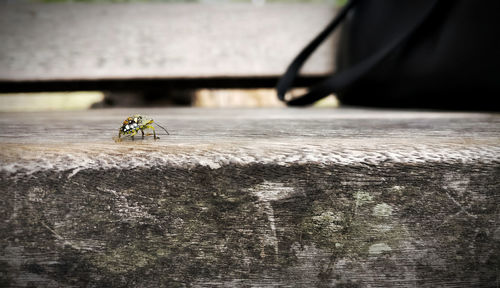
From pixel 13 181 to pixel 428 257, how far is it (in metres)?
0.48

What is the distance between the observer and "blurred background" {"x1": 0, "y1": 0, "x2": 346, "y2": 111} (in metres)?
1.14

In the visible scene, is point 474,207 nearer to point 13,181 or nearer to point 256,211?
point 256,211

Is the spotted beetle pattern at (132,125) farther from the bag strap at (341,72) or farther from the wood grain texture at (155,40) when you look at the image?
the wood grain texture at (155,40)

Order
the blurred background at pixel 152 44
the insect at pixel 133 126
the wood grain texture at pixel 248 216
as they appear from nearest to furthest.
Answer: the wood grain texture at pixel 248 216, the insect at pixel 133 126, the blurred background at pixel 152 44

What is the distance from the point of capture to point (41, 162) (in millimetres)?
323

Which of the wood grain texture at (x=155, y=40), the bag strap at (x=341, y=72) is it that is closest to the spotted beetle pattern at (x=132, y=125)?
the bag strap at (x=341, y=72)

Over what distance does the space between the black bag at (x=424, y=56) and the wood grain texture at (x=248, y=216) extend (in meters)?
0.48

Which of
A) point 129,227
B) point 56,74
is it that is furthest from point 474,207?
point 56,74

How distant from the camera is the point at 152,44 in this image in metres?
1.18

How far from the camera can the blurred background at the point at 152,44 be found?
114 cm

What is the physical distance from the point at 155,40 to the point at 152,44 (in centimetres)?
2

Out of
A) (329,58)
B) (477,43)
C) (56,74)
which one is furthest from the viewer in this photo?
(329,58)

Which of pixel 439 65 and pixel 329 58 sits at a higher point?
pixel 329 58

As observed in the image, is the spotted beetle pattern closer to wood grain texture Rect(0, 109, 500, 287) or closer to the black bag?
wood grain texture Rect(0, 109, 500, 287)
